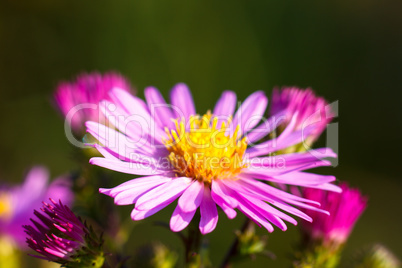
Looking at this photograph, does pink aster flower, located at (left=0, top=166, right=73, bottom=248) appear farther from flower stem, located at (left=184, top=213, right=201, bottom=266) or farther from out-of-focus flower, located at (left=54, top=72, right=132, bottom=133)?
flower stem, located at (left=184, top=213, right=201, bottom=266)

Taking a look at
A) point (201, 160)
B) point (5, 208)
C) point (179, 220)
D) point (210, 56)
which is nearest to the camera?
point (179, 220)

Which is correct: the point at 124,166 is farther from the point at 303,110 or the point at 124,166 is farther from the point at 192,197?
the point at 303,110

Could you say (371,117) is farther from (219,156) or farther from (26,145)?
(26,145)

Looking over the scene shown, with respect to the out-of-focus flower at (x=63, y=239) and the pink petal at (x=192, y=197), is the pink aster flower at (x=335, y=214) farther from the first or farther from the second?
the out-of-focus flower at (x=63, y=239)

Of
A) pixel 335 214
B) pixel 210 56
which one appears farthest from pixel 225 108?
pixel 210 56

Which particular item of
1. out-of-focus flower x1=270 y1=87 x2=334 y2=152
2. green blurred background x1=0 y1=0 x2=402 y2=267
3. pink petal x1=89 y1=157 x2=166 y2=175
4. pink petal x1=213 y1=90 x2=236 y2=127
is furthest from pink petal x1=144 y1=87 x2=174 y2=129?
green blurred background x1=0 y1=0 x2=402 y2=267

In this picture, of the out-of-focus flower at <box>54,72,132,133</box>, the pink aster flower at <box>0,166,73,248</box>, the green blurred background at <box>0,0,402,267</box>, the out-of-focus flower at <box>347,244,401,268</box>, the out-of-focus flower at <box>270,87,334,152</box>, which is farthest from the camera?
the green blurred background at <box>0,0,402,267</box>
